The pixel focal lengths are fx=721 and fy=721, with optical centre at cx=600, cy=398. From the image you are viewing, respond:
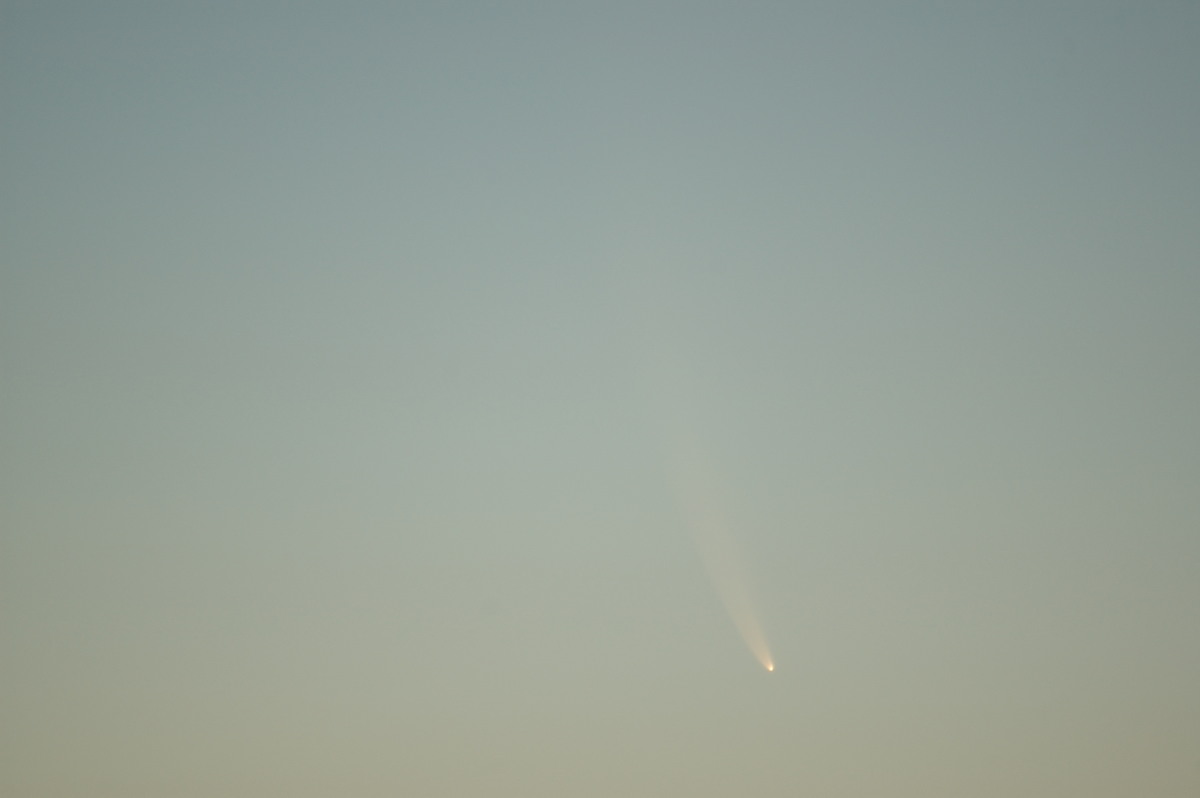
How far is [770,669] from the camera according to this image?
5.80 metres

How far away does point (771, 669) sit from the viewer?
5.80 metres

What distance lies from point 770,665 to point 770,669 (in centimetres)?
3

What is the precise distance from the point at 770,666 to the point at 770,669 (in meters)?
0.02

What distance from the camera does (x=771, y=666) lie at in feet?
19.0

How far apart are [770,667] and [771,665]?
18mm

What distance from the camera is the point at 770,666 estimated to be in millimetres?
5801

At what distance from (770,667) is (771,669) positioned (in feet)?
0.06

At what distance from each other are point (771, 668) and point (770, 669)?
0.4 inches

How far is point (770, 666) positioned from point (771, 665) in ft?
0.04

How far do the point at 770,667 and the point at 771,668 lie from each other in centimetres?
1

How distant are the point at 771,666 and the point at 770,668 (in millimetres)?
18

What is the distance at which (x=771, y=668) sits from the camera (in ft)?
19.0

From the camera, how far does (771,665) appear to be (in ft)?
19.0

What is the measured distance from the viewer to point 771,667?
19.0ft
